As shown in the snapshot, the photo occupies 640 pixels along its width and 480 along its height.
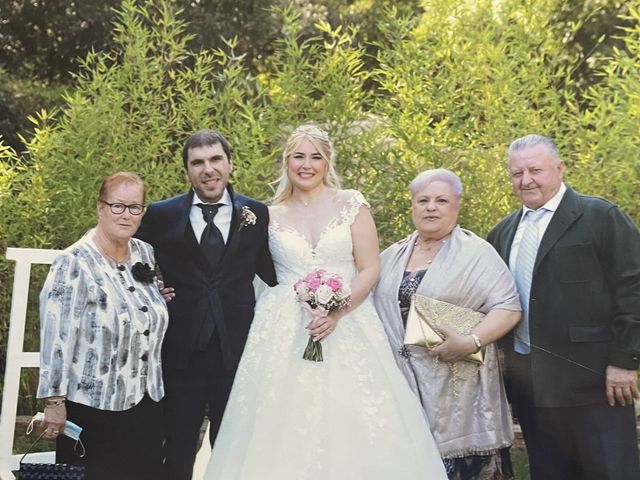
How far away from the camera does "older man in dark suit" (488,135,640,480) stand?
364 centimetres

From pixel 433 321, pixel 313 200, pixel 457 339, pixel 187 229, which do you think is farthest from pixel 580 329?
pixel 187 229

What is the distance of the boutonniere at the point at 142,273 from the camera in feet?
12.0

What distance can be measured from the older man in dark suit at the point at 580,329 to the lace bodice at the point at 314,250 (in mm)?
840

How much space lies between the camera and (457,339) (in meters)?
3.75

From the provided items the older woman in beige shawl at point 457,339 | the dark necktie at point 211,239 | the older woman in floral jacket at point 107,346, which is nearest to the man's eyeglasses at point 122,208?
the older woman in floral jacket at point 107,346

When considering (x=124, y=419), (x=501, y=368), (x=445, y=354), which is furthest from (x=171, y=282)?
(x=501, y=368)

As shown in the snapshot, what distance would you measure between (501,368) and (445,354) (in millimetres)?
393

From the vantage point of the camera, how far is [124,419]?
11.8 feet

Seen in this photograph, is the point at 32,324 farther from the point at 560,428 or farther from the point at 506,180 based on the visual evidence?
the point at 560,428

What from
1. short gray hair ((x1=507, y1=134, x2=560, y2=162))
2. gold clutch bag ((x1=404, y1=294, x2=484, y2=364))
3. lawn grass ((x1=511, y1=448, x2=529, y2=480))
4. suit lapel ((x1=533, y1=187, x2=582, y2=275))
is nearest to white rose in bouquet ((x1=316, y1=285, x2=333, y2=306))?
gold clutch bag ((x1=404, y1=294, x2=484, y2=364))

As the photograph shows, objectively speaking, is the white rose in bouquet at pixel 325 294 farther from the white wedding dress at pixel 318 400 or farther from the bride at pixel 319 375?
the white wedding dress at pixel 318 400

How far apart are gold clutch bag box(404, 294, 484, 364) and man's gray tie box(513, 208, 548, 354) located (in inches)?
7.9

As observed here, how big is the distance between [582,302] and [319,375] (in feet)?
3.96

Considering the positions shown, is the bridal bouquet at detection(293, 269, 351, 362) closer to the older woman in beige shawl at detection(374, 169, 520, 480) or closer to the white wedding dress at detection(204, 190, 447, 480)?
the white wedding dress at detection(204, 190, 447, 480)
